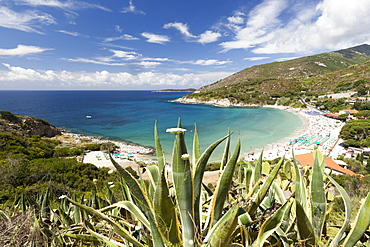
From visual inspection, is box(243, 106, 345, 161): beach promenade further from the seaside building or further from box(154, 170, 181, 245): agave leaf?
box(154, 170, 181, 245): agave leaf

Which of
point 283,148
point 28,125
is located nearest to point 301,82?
point 283,148

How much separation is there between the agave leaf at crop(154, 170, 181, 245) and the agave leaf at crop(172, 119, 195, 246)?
6cm

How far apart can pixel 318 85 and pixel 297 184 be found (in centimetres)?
8810

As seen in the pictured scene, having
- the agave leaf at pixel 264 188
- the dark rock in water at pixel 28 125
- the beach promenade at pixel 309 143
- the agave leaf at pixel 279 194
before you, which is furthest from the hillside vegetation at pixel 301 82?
the agave leaf at pixel 264 188

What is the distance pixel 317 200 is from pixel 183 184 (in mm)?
1081

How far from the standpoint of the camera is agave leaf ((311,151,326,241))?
134 cm

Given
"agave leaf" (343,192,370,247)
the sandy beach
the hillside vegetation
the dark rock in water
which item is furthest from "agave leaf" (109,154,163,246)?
the hillside vegetation

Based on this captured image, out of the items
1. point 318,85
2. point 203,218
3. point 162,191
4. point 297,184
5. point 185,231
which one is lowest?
point 203,218

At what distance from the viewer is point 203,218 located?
173 cm

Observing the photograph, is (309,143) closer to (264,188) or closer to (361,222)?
(361,222)

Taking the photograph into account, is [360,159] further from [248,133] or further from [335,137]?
[248,133]

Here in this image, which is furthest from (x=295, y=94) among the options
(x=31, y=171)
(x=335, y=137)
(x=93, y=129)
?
(x=31, y=171)

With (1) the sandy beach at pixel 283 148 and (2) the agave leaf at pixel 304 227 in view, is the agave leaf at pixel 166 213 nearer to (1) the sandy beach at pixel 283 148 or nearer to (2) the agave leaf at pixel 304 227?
(2) the agave leaf at pixel 304 227

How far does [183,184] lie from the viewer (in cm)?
118
